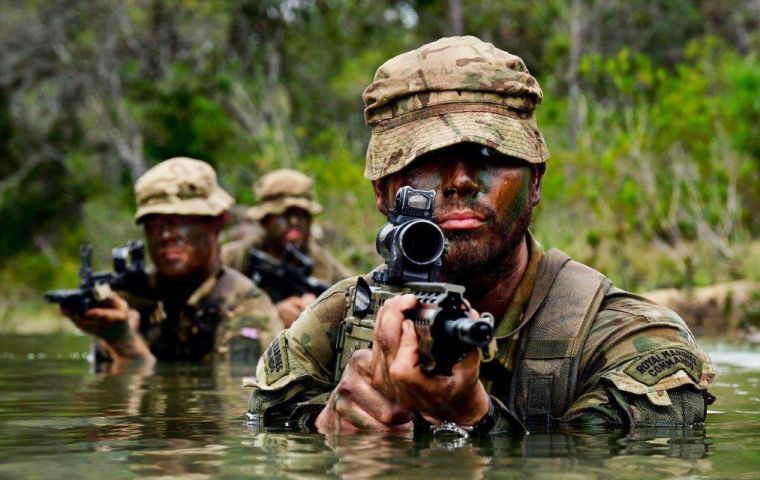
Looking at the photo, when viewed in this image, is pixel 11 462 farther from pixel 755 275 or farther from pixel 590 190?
pixel 590 190

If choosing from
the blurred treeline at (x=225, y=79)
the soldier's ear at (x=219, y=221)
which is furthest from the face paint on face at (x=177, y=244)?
the blurred treeline at (x=225, y=79)

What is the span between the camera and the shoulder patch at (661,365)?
3977mm

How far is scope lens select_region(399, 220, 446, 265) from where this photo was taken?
347cm

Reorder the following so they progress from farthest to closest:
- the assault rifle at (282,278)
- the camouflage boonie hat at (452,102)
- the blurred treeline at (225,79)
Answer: the blurred treeline at (225,79), the assault rifle at (282,278), the camouflage boonie hat at (452,102)

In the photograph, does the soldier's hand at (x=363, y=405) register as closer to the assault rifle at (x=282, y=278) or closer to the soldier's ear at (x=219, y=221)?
the soldier's ear at (x=219, y=221)

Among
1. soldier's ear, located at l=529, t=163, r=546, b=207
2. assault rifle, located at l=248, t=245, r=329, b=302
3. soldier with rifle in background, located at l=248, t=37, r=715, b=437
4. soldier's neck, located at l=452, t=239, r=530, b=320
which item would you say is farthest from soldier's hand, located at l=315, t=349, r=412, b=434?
assault rifle, located at l=248, t=245, r=329, b=302

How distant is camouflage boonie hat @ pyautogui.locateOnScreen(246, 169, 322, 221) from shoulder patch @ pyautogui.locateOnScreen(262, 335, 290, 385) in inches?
340

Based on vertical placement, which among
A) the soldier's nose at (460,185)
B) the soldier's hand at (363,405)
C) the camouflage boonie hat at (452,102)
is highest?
the camouflage boonie hat at (452,102)

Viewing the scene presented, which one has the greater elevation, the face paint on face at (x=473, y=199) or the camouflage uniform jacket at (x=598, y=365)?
the face paint on face at (x=473, y=199)

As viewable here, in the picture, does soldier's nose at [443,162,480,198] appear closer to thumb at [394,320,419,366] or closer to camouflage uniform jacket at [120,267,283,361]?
thumb at [394,320,419,366]

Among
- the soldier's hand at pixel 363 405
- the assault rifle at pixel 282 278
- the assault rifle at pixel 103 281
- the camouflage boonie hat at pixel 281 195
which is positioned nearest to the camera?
the soldier's hand at pixel 363 405

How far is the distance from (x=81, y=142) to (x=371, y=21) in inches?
320

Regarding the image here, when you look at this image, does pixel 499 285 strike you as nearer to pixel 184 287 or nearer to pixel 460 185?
pixel 460 185

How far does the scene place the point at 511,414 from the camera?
154 inches
